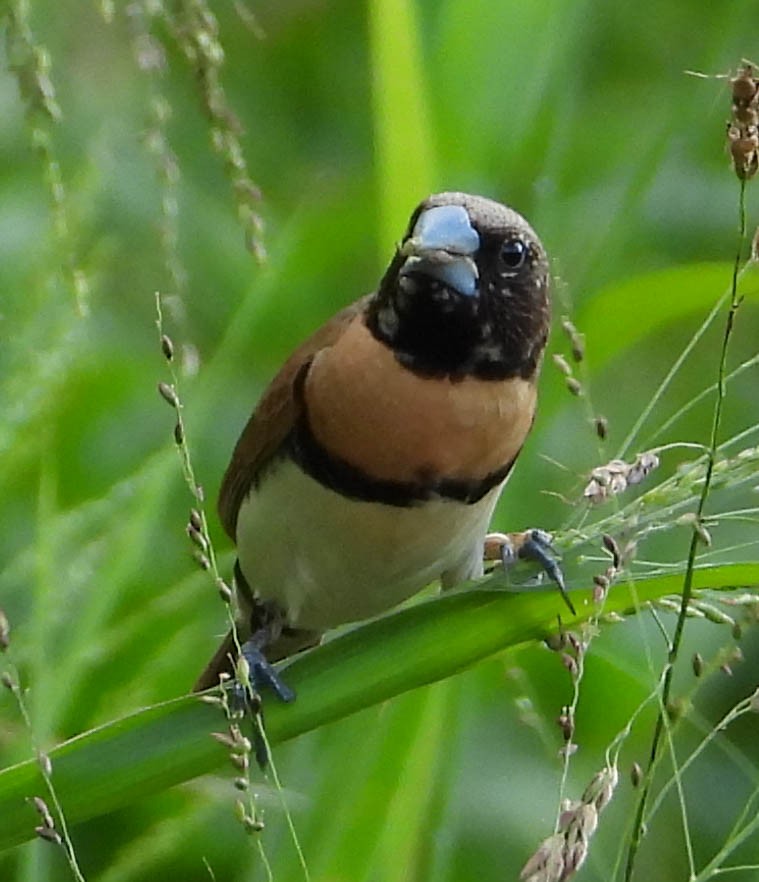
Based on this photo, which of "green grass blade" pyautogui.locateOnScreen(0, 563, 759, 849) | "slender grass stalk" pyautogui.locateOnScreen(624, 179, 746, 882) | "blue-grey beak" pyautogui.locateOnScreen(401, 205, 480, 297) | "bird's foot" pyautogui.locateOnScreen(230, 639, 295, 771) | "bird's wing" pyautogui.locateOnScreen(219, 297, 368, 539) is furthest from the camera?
"bird's wing" pyautogui.locateOnScreen(219, 297, 368, 539)

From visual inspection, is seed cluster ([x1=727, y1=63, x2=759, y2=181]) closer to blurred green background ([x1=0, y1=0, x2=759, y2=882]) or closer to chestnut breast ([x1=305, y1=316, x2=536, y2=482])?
blurred green background ([x1=0, y1=0, x2=759, y2=882])

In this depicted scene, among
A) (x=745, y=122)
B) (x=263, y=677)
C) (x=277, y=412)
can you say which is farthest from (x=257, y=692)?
(x=745, y=122)

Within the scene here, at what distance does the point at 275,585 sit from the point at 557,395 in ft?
1.14

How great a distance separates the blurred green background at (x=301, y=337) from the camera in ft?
4.91

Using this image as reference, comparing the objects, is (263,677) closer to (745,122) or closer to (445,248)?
(445,248)

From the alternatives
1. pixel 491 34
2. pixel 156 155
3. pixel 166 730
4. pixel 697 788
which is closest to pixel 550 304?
pixel 491 34

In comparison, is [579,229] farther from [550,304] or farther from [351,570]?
[351,570]

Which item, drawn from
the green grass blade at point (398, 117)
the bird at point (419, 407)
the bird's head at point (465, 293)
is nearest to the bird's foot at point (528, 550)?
the bird at point (419, 407)

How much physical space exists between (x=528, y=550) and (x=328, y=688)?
30 cm

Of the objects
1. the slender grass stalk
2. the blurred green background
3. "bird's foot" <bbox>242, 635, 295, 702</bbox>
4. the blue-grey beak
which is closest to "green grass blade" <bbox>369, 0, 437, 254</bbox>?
the blurred green background

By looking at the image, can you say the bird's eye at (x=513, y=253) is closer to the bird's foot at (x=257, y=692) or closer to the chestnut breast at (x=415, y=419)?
the chestnut breast at (x=415, y=419)

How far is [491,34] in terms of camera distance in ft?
5.73

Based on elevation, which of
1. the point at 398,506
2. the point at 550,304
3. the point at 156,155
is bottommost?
the point at 398,506

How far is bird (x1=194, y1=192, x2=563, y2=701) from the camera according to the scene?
1.48 m
